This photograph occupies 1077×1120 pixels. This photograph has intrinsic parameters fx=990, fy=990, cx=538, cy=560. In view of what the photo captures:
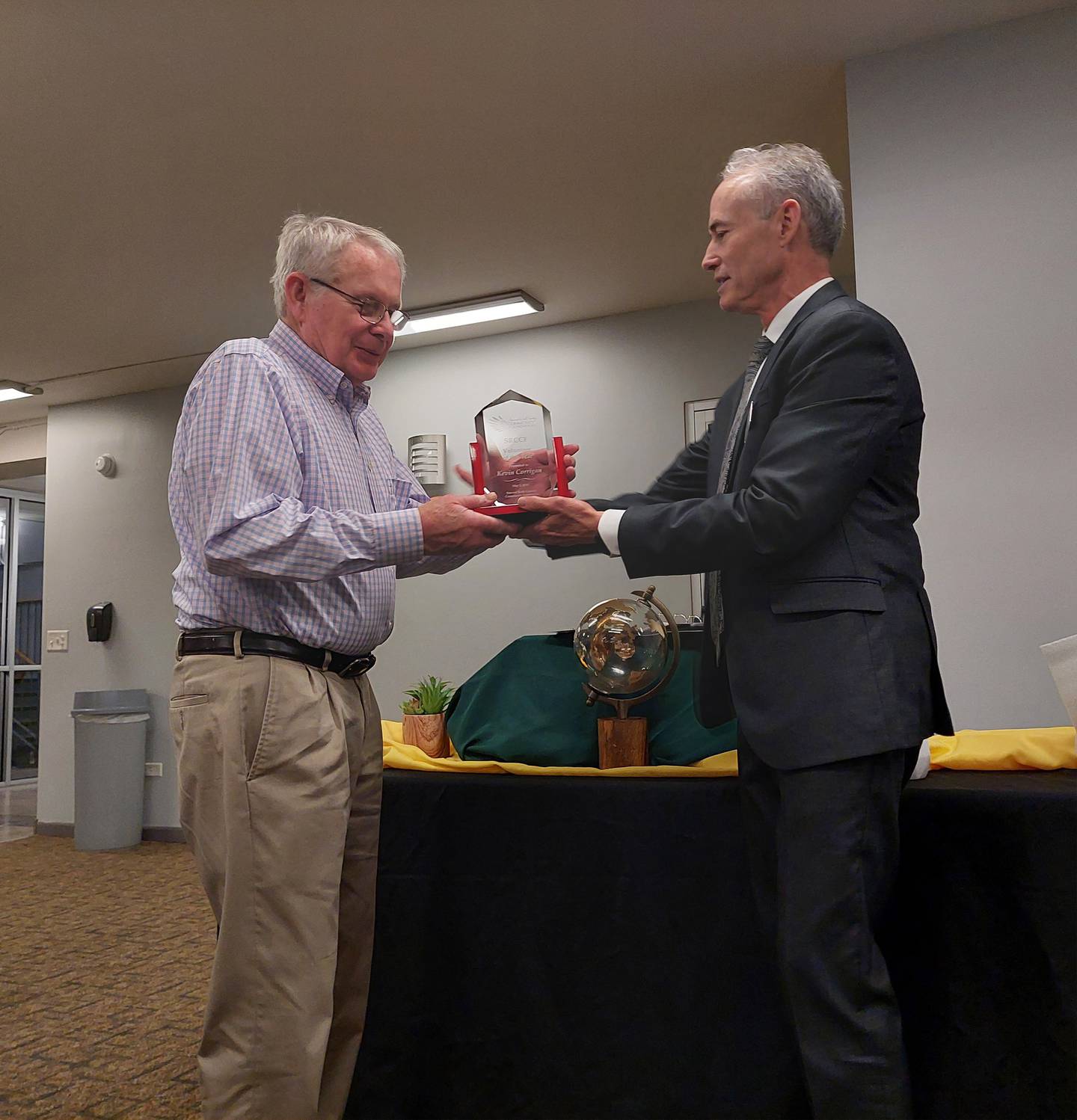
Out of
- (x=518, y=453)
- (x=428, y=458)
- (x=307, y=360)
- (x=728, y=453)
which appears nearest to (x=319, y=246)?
(x=307, y=360)

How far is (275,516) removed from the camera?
1.58 meters

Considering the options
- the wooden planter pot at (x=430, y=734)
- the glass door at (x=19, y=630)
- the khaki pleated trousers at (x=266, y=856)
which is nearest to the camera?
the khaki pleated trousers at (x=266, y=856)

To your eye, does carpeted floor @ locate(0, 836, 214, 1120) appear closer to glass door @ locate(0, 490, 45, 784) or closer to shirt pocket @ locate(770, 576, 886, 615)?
shirt pocket @ locate(770, 576, 886, 615)

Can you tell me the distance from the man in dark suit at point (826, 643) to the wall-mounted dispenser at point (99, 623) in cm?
582

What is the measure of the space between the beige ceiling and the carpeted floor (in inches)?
115

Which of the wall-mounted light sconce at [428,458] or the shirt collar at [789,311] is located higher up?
the wall-mounted light sconce at [428,458]

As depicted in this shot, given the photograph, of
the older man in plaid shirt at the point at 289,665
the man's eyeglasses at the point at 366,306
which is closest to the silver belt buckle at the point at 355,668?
the older man in plaid shirt at the point at 289,665

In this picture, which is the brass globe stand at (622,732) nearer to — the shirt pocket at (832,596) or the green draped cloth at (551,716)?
the green draped cloth at (551,716)

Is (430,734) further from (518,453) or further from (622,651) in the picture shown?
(518,453)

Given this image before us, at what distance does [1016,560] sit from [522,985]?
75.7 inches

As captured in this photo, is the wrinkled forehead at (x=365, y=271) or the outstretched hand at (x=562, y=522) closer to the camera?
the outstretched hand at (x=562, y=522)

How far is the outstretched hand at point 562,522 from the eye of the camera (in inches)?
68.9

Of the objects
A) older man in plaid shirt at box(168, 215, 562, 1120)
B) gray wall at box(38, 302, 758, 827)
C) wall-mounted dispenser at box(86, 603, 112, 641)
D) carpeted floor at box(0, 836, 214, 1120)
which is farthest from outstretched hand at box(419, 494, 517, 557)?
wall-mounted dispenser at box(86, 603, 112, 641)

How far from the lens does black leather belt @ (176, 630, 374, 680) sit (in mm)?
1664
